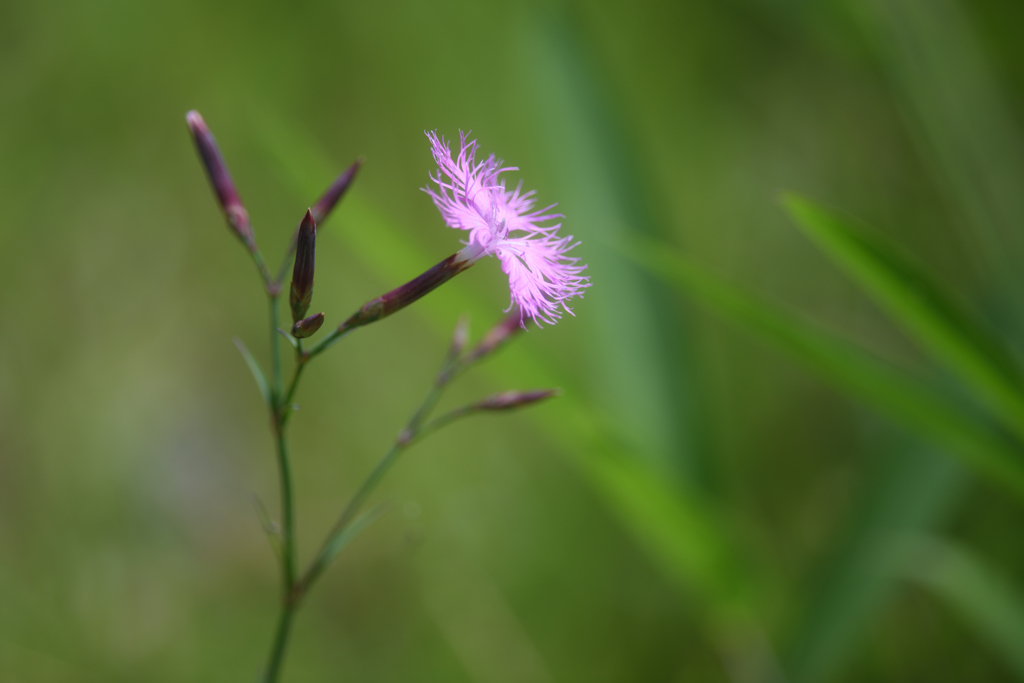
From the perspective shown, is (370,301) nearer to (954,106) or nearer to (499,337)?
(499,337)

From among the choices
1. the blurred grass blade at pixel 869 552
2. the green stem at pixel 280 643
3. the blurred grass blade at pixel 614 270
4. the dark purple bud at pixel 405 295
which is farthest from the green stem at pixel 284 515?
the blurred grass blade at pixel 869 552

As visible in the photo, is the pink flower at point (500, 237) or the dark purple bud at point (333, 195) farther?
the dark purple bud at point (333, 195)

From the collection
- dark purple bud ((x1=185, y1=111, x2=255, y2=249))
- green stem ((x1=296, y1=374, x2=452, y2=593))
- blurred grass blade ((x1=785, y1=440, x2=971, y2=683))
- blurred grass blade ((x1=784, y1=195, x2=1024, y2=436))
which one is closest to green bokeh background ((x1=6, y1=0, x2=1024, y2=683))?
blurred grass blade ((x1=785, y1=440, x2=971, y2=683))

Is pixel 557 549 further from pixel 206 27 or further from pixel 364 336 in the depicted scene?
pixel 206 27

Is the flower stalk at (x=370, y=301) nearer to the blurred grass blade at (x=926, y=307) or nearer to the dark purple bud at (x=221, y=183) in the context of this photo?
the dark purple bud at (x=221, y=183)

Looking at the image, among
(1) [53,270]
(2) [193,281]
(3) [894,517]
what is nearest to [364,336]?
(2) [193,281]

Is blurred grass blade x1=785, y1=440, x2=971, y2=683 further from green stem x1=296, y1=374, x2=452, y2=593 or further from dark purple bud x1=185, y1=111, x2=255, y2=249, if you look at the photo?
dark purple bud x1=185, y1=111, x2=255, y2=249
